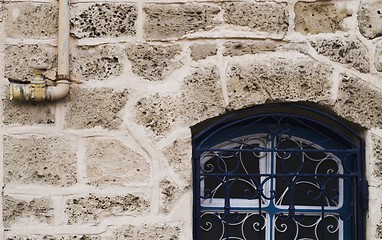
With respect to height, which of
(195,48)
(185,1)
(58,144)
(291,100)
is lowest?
(58,144)

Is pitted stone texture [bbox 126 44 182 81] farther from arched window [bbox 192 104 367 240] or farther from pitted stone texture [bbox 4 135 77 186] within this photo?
pitted stone texture [bbox 4 135 77 186]

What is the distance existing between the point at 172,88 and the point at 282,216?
2.58ft

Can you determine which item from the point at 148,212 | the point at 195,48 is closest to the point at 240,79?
the point at 195,48

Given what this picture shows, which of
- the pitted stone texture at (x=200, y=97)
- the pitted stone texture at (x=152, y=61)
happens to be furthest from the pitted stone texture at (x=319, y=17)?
the pitted stone texture at (x=152, y=61)

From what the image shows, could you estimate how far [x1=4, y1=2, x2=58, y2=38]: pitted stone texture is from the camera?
3312 millimetres

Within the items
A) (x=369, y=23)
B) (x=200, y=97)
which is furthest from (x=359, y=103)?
(x=200, y=97)

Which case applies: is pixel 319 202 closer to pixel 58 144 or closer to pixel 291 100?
pixel 291 100

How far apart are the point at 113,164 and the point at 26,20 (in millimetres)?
746

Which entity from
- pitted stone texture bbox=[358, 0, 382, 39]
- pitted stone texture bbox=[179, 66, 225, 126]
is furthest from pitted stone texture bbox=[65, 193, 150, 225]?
pitted stone texture bbox=[358, 0, 382, 39]

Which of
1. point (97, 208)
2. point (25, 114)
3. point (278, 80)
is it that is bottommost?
point (97, 208)

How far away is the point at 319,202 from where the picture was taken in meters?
3.48

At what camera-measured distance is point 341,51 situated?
11.1ft

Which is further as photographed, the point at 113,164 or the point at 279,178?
the point at 279,178

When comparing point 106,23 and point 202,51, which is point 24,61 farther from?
point 202,51
